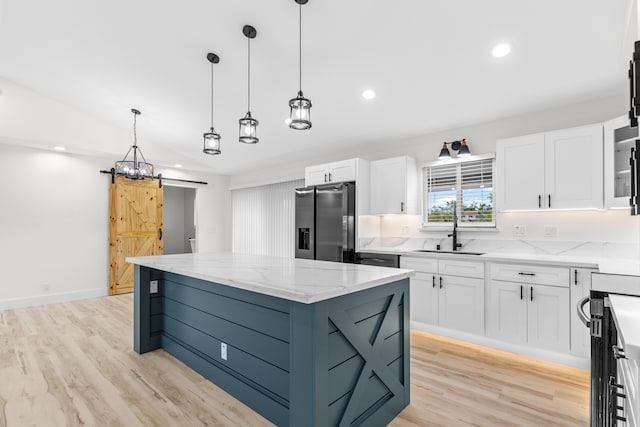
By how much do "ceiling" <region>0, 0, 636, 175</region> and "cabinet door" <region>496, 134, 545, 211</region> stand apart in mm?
422

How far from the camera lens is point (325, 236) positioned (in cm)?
448

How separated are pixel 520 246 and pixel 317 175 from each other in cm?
273

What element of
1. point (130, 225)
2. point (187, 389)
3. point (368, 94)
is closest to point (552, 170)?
point (368, 94)

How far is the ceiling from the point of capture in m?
2.50

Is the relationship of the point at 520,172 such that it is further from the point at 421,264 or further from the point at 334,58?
the point at 334,58

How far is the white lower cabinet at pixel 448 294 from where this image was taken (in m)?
3.24

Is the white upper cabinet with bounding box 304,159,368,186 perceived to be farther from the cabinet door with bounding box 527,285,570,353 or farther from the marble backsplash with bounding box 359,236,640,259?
the cabinet door with bounding box 527,285,570,353

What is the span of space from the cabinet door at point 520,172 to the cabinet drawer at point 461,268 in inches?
27.1

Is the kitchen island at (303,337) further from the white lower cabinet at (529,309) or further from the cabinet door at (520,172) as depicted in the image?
the cabinet door at (520,172)

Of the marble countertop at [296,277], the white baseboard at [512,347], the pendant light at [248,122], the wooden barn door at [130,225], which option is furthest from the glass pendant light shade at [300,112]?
the wooden barn door at [130,225]

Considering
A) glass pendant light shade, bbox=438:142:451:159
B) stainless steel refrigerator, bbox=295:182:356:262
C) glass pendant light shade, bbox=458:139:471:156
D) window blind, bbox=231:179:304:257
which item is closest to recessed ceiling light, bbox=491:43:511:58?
glass pendant light shade, bbox=458:139:471:156

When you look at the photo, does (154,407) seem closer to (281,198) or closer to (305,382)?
(305,382)

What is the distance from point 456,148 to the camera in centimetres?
386

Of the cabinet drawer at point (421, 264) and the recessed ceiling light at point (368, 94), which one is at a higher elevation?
the recessed ceiling light at point (368, 94)
